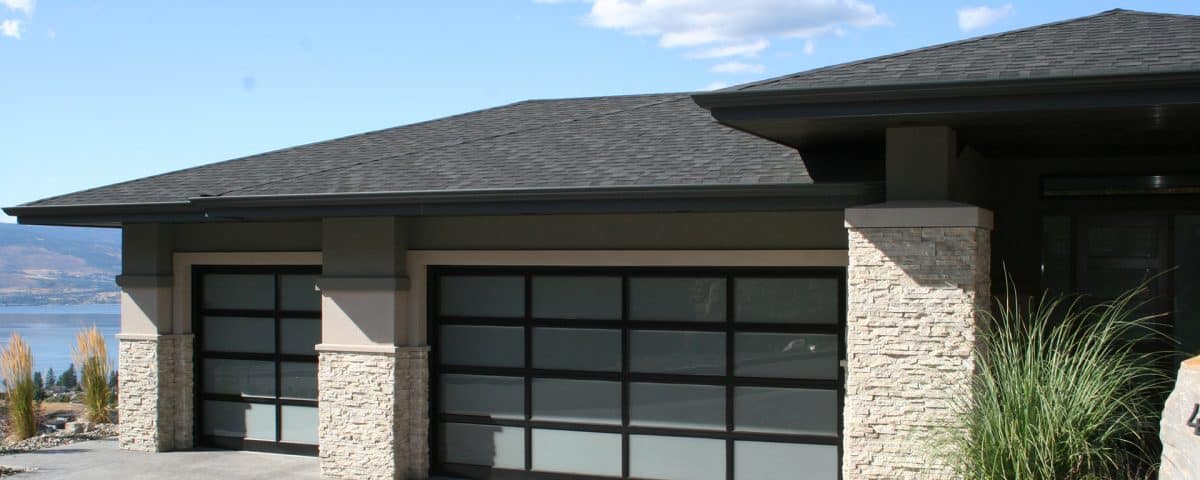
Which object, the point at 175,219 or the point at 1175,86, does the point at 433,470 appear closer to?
the point at 175,219

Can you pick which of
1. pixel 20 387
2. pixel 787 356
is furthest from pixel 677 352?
pixel 20 387

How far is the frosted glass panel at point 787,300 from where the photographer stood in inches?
453

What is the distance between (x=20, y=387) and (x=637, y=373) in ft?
33.6

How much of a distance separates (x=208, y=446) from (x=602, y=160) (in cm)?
698

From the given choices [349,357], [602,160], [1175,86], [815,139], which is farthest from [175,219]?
[1175,86]

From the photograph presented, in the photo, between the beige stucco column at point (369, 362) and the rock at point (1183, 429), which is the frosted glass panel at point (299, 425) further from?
the rock at point (1183, 429)

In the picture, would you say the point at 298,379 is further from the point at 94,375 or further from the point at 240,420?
the point at 94,375

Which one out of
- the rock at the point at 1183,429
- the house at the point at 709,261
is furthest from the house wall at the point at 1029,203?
the rock at the point at 1183,429

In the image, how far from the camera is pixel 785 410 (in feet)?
38.3

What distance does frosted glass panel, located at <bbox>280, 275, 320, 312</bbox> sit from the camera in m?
14.4

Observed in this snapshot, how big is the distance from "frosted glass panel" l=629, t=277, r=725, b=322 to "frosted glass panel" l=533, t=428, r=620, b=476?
1385 millimetres

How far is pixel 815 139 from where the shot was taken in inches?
419

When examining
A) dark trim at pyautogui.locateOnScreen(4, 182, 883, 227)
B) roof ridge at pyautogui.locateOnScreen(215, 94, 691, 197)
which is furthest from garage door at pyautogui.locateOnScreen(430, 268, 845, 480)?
roof ridge at pyautogui.locateOnScreen(215, 94, 691, 197)

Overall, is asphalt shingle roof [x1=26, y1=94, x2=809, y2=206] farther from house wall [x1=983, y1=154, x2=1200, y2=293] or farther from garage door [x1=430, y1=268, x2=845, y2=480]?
house wall [x1=983, y1=154, x2=1200, y2=293]
